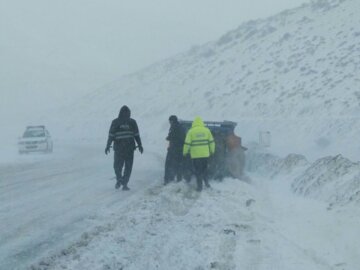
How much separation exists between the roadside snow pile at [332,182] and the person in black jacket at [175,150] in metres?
2.96

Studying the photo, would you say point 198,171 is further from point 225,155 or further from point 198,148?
point 225,155

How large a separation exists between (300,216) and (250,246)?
326 centimetres

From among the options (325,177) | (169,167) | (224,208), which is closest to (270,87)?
(169,167)

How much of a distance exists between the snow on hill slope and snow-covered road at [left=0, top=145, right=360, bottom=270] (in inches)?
538

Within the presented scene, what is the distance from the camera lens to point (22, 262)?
7.29m

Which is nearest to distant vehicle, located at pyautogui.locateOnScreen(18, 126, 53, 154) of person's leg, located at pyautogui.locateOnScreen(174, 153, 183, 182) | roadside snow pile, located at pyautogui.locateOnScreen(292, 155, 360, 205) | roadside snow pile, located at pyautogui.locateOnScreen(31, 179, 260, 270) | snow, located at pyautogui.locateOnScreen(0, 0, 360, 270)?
snow, located at pyautogui.locateOnScreen(0, 0, 360, 270)

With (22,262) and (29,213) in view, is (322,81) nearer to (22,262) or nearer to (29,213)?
(29,213)

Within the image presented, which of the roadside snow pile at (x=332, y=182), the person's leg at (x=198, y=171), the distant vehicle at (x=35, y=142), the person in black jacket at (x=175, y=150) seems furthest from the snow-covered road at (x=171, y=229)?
the distant vehicle at (x=35, y=142)

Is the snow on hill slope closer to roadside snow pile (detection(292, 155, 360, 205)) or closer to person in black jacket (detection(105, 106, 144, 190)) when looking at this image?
roadside snow pile (detection(292, 155, 360, 205))

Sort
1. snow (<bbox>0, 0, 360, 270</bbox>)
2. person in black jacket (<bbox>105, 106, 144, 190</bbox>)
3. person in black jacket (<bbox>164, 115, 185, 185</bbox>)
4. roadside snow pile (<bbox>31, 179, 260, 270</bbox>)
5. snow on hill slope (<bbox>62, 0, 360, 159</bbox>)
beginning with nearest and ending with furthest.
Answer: roadside snow pile (<bbox>31, 179, 260, 270</bbox>)
snow (<bbox>0, 0, 360, 270</bbox>)
person in black jacket (<bbox>105, 106, 144, 190</bbox>)
person in black jacket (<bbox>164, 115, 185, 185</bbox>)
snow on hill slope (<bbox>62, 0, 360, 159</bbox>)

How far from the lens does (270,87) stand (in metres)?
46.1

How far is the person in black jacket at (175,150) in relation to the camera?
51.9 feet

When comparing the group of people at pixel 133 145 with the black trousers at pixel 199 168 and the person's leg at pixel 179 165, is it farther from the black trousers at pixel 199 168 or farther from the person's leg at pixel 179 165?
the person's leg at pixel 179 165

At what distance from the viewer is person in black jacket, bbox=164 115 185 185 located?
15808 mm
